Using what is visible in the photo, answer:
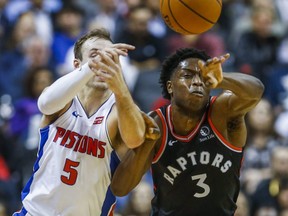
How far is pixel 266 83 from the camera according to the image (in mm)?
11836

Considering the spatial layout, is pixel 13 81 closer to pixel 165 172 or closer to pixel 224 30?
pixel 224 30

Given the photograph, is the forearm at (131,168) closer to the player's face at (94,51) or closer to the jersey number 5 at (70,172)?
the jersey number 5 at (70,172)

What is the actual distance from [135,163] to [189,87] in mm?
707

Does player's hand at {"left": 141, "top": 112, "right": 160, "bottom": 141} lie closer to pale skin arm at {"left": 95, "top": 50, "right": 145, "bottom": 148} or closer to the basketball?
pale skin arm at {"left": 95, "top": 50, "right": 145, "bottom": 148}

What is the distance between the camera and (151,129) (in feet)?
20.2

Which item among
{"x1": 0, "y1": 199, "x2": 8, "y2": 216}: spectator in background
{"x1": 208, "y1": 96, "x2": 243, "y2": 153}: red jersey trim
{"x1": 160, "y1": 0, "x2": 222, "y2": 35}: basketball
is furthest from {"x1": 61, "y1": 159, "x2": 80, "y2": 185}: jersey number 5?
{"x1": 0, "y1": 199, "x2": 8, "y2": 216}: spectator in background

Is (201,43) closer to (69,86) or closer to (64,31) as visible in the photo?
(64,31)

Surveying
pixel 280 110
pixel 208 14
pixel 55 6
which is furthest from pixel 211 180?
pixel 55 6

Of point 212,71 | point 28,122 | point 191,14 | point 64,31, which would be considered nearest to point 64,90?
point 212,71

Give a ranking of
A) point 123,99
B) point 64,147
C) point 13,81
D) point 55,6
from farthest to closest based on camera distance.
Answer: point 55,6, point 13,81, point 64,147, point 123,99

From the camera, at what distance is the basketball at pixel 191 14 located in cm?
660

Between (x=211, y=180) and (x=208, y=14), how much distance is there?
1.31 meters

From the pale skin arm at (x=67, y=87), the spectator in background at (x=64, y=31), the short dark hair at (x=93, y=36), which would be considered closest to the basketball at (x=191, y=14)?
the short dark hair at (x=93, y=36)

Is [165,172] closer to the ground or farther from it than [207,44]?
farther from it
